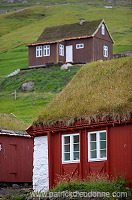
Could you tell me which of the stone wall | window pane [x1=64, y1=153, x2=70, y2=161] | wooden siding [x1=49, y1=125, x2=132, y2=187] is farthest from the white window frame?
window pane [x1=64, y1=153, x2=70, y2=161]

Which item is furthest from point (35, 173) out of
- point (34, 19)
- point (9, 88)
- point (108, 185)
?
point (34, 19)

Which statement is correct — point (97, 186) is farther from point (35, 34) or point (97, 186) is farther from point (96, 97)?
point (35, 34)

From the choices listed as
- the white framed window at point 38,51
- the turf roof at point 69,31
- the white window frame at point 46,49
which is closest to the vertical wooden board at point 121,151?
the turf roof at point 69,31

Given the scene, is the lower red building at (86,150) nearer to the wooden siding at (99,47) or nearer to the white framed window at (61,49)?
the wooden siding at (99,47)

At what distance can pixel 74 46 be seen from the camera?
220ft

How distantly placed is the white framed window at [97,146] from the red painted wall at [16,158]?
7000 mm

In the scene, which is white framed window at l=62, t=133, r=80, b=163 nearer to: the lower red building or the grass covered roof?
the lower red building

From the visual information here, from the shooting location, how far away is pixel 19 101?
51969 millimetres

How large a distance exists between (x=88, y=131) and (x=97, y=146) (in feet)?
2.82

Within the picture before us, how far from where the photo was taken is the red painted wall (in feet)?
88.9

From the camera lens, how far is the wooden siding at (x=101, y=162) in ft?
67.3

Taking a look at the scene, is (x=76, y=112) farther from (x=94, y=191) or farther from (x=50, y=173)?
(x=94, y=191)

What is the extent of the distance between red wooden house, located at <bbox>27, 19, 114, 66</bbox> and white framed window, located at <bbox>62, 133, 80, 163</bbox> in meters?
43.2

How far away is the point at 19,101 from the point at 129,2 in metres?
120
